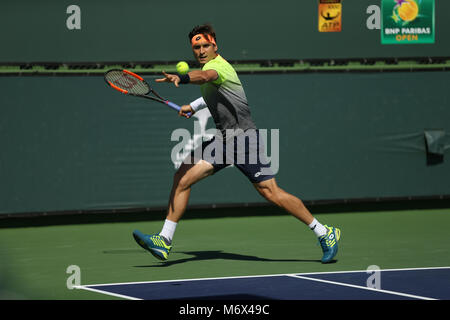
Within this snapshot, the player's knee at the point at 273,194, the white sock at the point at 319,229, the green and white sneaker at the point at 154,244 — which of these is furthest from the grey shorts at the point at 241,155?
the green and white sneaker at the point at 154,244

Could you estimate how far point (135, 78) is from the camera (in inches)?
340

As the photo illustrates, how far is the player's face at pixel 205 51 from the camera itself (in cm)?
809

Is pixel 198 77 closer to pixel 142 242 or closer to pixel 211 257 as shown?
pixel 142 242

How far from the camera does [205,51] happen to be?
26.6ft

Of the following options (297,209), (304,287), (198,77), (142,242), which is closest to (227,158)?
(297,209)

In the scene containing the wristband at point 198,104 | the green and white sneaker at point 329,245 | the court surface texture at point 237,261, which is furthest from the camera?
the wristband at point 198,104

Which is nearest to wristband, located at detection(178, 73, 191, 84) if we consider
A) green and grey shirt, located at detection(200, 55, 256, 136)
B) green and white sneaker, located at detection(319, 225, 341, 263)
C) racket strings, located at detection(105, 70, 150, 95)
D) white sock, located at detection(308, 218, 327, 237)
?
green and grey shirt, located at detection(200, 55, 256, 136)

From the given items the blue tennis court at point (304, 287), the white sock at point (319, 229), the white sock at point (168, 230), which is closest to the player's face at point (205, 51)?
the white sock at point (168, 230)

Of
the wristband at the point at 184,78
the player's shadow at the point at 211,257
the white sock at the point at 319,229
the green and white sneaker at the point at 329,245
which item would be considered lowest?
the player's shadow at the point at 211,257

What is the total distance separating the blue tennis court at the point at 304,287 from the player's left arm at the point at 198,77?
1.61 m

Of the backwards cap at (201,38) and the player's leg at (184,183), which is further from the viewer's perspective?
the backwards cap at (201,38)

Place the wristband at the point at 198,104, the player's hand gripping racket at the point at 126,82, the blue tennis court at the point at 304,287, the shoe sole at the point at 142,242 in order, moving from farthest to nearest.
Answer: the player's hand gripping racket at the point at 126,82
the wristband at the point at 198,104
the shoe sole at the point at 142,242
the blue tennis court at the point at 304,287

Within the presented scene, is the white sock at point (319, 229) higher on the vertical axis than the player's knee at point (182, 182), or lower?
lower

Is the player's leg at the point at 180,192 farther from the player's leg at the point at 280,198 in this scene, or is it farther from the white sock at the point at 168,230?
the player's leg at the point at 280,198
